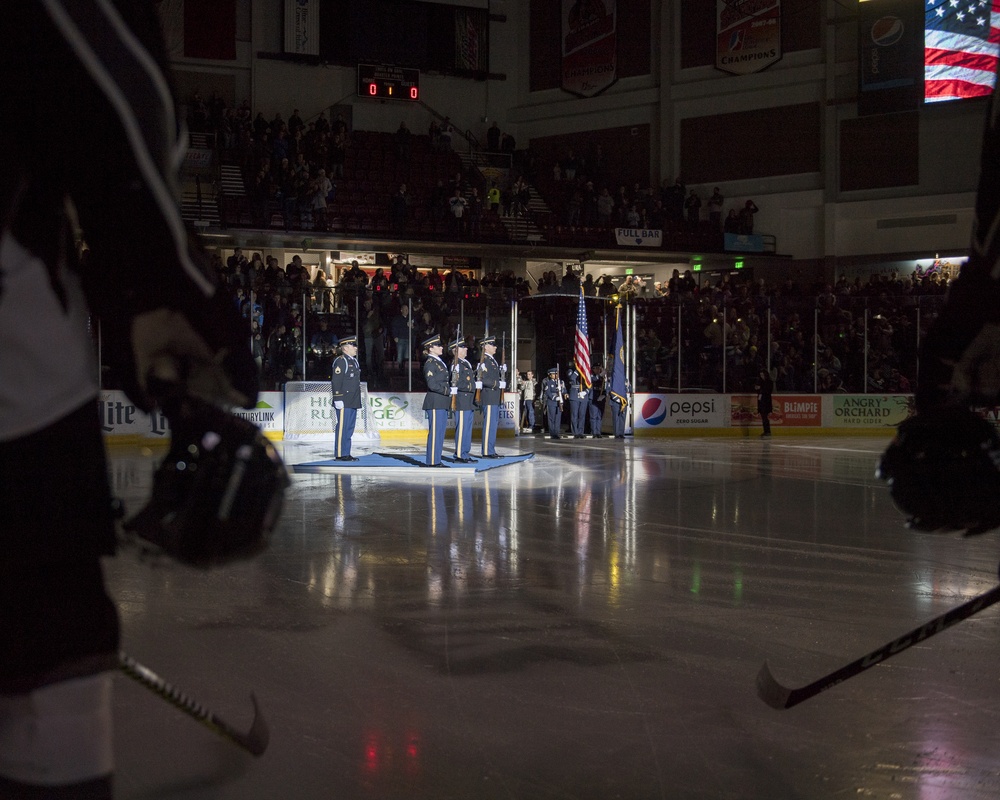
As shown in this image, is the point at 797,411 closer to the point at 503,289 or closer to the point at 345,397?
the point at 503,289

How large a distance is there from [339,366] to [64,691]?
14778 mm

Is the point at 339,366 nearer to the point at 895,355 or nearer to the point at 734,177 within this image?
the point at 895,355

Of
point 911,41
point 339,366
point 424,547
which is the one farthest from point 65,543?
point 911,41

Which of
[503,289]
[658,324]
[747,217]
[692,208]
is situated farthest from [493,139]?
[503,289]

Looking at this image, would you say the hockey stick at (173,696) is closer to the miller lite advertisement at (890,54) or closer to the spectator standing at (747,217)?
the spectator standing at (747,217)

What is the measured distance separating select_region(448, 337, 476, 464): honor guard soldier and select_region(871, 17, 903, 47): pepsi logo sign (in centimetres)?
2128

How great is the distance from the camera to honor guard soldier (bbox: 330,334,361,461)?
50.6 ft

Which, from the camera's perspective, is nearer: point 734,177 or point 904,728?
point 904,728

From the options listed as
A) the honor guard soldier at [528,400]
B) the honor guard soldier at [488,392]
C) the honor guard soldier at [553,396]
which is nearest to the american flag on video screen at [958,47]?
the honor guard soldier at [553,396]

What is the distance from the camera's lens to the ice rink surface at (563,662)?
3047 mm

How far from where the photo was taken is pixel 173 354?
4.29 ft

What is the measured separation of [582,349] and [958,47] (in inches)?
656

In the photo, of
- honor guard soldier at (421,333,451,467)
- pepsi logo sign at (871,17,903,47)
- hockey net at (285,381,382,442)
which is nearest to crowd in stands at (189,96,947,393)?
hockey net at (285,381,382,442)

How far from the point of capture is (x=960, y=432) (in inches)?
77.3
